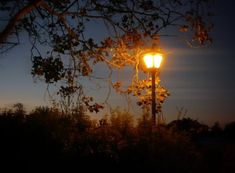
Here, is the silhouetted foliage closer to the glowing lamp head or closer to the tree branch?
the glowing lamp head

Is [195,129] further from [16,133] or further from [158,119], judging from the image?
[16,133]

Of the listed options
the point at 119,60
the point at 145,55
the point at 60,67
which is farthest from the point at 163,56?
the point at 60,67

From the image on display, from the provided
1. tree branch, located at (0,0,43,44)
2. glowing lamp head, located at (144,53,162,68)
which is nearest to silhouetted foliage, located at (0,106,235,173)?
glowing lamp head, located at (144,53,162,68)

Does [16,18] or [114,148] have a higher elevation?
[16,18]

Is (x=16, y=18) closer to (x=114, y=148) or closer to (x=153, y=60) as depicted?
(x=153, y=60)

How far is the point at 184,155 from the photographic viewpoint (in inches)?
489

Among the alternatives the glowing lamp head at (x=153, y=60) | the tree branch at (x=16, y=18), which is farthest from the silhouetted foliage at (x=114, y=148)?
the tree branch at (x=16, y=18)

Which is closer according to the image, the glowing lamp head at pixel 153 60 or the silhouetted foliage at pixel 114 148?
the silhouetted foliage at pixel 114 148

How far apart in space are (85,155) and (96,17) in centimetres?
547

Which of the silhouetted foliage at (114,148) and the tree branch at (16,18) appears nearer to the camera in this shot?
the silhouetted foliage at (114,148)

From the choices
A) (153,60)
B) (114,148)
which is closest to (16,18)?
(153,60)

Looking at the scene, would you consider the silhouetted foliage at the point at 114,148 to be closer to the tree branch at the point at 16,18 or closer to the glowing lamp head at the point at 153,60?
the glowing lamp head at the point at 153,60

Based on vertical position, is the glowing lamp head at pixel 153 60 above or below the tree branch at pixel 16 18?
below

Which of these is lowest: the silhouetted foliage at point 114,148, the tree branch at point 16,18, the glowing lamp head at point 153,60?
the silhouetted foliage at point 114,148
